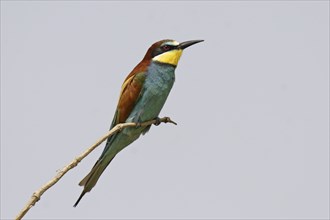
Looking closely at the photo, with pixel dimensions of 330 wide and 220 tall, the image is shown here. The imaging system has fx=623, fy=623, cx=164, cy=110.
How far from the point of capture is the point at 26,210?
1651 millimetres

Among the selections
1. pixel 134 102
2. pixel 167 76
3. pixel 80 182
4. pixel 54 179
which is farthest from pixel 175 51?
pixel 54 179

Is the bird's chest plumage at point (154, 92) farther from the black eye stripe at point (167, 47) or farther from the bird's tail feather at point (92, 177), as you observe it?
the bird's tail feather at point (92, 177)

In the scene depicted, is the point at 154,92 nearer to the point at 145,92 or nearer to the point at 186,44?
the point at 145,92

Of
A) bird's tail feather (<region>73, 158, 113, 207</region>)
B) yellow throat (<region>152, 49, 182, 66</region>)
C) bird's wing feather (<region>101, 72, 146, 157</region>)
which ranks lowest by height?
bird's tail feather (<region>73, 158, 113, 207</region>)

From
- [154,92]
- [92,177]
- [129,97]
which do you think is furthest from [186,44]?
[92,177]

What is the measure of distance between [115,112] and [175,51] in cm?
55

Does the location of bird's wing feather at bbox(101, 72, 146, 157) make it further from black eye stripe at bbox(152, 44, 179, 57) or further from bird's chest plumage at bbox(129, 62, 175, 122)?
black eye stripe at bbox(152, 44, 179, 57)

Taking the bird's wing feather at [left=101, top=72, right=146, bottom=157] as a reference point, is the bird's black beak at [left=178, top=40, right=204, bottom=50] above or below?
above

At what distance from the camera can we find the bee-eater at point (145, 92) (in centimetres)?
377

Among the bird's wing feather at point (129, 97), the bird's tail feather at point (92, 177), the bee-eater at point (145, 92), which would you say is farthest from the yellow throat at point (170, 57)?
the bird's tail feather at point (92, 177)

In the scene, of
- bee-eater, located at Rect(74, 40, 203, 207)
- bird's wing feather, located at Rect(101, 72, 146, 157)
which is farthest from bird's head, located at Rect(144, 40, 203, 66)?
bird's wing feather, located at Rect(101, 72, 146, 157)

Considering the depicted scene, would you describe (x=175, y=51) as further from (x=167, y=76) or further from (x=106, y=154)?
(x=106, y=154)

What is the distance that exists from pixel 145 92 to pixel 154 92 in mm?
63

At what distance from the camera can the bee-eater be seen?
3.77 m
